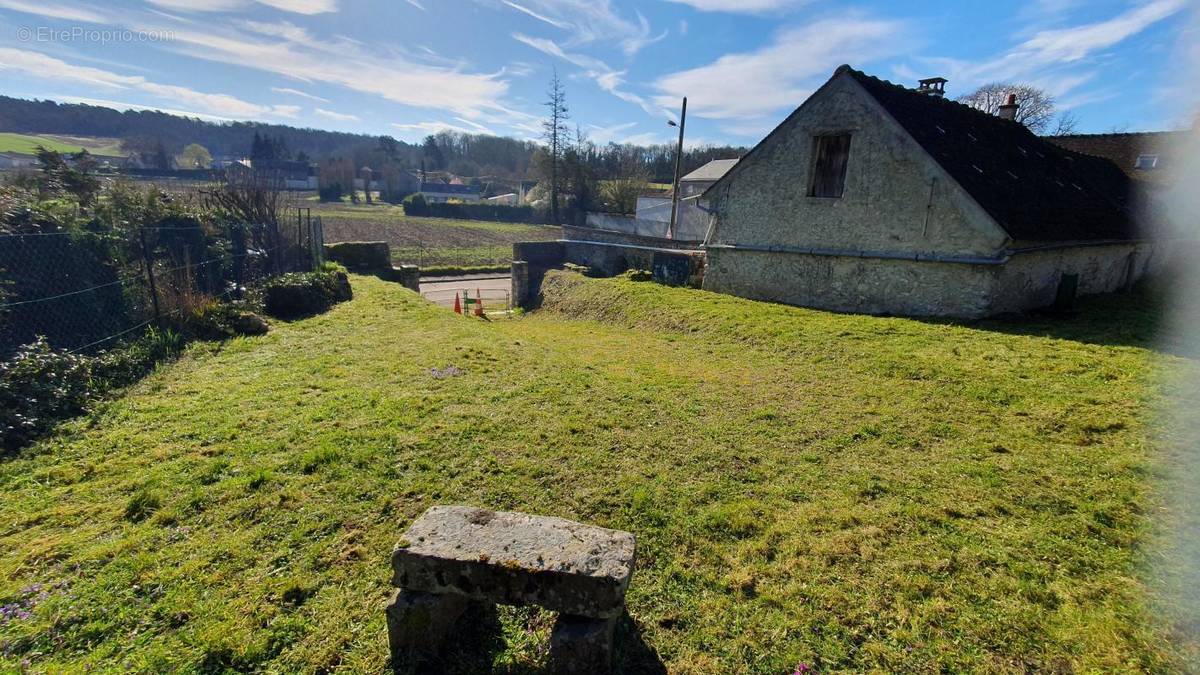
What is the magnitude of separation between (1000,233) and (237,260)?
17.5m

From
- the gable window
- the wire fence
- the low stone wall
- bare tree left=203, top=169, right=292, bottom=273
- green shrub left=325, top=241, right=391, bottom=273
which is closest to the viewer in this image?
the wire fence

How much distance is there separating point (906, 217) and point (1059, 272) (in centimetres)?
438

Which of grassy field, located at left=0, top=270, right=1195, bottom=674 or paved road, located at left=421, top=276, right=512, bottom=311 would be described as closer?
grassy field, located at left=0, top=270, right=1195, bottom=674

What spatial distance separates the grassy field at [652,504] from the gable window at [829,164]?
6444mm

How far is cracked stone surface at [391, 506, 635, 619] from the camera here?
2.53 m

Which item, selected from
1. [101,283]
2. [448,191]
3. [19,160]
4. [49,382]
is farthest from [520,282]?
[448,191]

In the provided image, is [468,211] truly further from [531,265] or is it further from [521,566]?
[521,566]

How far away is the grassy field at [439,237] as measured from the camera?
33.1 meters

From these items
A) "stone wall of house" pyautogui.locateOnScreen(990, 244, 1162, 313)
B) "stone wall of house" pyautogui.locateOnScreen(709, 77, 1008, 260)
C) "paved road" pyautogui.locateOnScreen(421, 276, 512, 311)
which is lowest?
"paved road" pyautogui.locateOnScreen(421, 276, 512, 311)

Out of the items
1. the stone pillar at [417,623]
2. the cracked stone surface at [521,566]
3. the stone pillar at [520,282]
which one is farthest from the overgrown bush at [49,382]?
the stone pillar at [520,282]

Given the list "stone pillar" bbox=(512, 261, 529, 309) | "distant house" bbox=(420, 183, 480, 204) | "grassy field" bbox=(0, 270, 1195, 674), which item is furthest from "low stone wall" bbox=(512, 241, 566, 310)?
"distant house" bbox=(420, 183, 480, 204)

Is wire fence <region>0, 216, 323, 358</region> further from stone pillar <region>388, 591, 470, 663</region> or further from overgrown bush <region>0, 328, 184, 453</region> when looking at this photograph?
stone pillar <region>388, 591, 470, 663</region>

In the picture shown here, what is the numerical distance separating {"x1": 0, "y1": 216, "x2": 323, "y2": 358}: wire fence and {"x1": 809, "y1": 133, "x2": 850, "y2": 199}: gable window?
47.3ft

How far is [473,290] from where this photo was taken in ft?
79.2
